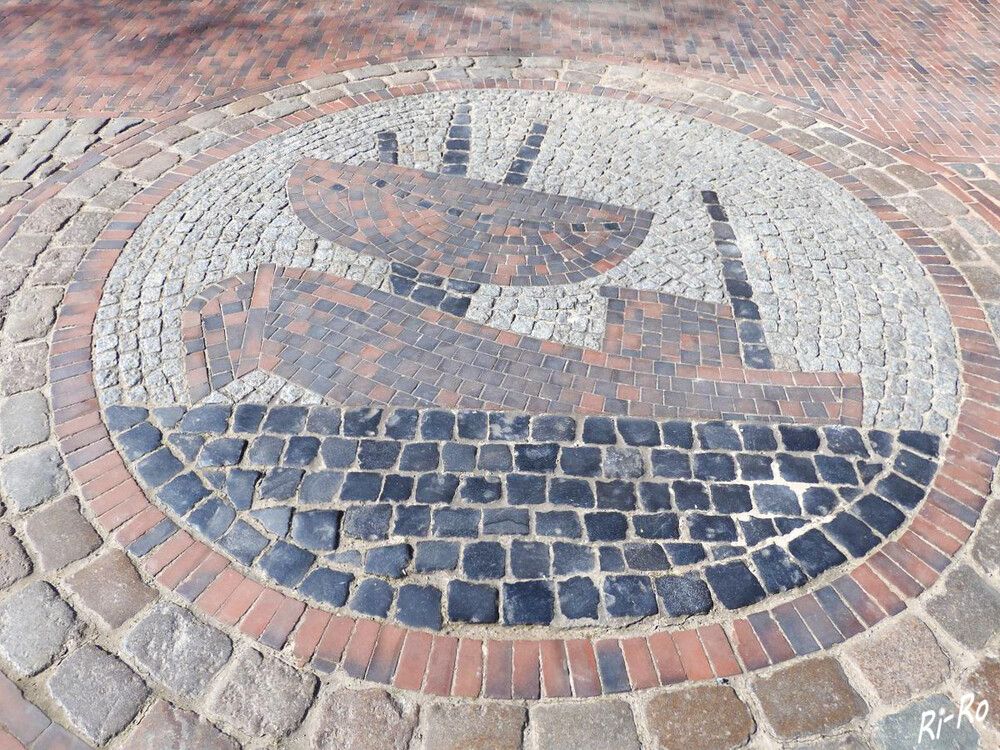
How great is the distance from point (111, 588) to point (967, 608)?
159 inches

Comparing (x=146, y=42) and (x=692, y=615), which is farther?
(x=146, y=42)

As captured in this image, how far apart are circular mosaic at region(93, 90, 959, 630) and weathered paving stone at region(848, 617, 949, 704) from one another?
38 cm

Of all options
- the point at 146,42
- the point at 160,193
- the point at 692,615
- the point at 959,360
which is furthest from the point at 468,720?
the point at 146,42

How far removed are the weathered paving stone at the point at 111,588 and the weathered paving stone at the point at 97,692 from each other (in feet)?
0.59

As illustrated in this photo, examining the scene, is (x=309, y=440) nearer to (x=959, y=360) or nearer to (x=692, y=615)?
(x=692, y=615)

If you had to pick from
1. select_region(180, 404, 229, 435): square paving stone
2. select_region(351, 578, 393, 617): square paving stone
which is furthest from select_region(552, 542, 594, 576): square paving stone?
select_region(180, 404, 229, 435): square paving stone

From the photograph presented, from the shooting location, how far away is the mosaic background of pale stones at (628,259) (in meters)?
4.59

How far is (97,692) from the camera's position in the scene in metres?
3.05

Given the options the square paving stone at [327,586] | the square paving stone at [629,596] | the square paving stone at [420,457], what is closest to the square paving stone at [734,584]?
the square paving stone at [629,596]

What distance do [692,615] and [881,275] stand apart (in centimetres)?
328

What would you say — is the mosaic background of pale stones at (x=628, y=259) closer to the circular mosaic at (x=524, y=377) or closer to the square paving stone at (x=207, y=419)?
→ the circular mosaic at (x=524, y=377)

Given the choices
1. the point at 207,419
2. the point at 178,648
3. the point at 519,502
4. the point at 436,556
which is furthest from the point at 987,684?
the point at 207,419

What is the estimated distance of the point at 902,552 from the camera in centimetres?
359

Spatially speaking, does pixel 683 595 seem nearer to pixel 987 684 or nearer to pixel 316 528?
pixel 987 684
